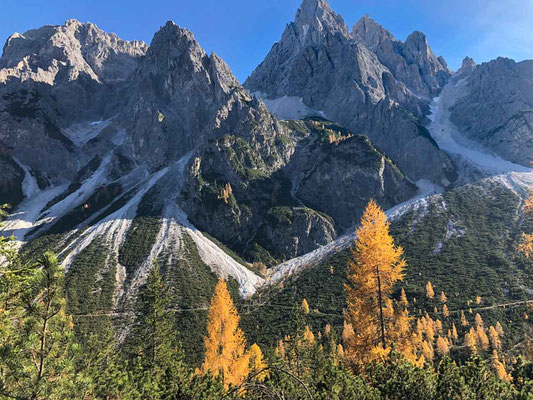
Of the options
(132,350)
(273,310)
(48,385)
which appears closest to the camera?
(48,385)

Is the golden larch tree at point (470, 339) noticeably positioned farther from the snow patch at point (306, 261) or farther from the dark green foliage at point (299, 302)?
the snow patch at point (306, 261)

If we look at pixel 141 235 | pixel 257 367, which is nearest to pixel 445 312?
pixel 257 367

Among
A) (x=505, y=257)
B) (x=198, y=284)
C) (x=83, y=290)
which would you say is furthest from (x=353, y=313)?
(x=505, y=257)

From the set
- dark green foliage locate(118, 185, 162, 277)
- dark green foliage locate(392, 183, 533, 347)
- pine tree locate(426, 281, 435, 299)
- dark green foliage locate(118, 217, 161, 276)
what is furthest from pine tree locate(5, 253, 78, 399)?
pine tree locate(426, 281, 435, 299)

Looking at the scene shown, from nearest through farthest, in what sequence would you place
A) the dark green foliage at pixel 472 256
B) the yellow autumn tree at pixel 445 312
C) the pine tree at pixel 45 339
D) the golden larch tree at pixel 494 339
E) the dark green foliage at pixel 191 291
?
the pine tree at pixel 45 339
the golden larch tree at pixel 494 339
the dark green foliage at pixel 191 291
the yellow autumn tree at pixel 445 312
the dark green foliage at pixel 472 256

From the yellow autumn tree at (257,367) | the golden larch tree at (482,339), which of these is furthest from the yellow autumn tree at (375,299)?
the golden larch tree at (482,339)

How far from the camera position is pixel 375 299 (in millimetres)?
→ 23391

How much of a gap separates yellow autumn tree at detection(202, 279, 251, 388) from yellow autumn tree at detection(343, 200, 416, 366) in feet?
58.4

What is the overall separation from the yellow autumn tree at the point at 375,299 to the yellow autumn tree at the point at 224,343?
17798 mm

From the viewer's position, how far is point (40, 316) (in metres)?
10.7

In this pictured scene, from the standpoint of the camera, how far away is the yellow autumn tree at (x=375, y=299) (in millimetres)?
22188

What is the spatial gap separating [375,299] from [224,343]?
916 inches

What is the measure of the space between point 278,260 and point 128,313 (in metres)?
91.2

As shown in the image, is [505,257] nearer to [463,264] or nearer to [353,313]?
[463,264]
